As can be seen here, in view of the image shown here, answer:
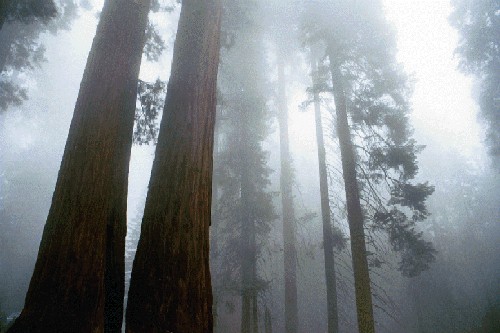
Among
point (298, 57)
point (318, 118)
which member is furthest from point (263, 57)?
point (318, 118)

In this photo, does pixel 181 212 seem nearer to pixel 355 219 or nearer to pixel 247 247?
pixel 355 219

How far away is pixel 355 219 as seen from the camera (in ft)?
25.9

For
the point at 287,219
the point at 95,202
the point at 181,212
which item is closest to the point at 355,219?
the point at 181,212

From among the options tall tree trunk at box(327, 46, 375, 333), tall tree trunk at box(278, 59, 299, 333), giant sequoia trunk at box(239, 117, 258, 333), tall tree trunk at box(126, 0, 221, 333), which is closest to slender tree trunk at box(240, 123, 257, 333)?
giant sequoia trunk at box(239, 117, 258, 333)

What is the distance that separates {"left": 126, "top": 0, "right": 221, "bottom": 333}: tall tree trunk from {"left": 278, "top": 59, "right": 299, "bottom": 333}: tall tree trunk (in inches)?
465

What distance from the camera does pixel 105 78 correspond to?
11.8ft

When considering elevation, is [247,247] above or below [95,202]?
above

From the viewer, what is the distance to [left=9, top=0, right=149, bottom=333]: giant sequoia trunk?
2.68 m

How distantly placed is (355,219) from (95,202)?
645 centimetres

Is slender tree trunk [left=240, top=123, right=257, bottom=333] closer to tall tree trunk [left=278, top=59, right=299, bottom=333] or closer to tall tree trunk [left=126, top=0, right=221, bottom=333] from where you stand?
tall tree trunk [left=278, top=59, right=299, bottom=333]

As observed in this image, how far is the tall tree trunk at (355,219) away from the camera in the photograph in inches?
A: 284

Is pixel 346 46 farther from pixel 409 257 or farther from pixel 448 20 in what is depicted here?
pixel 448 20

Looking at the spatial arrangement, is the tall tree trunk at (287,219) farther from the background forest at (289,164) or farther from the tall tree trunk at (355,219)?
the tall tree trunk at (355,219)

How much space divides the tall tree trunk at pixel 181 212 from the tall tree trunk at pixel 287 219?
11818 mm
